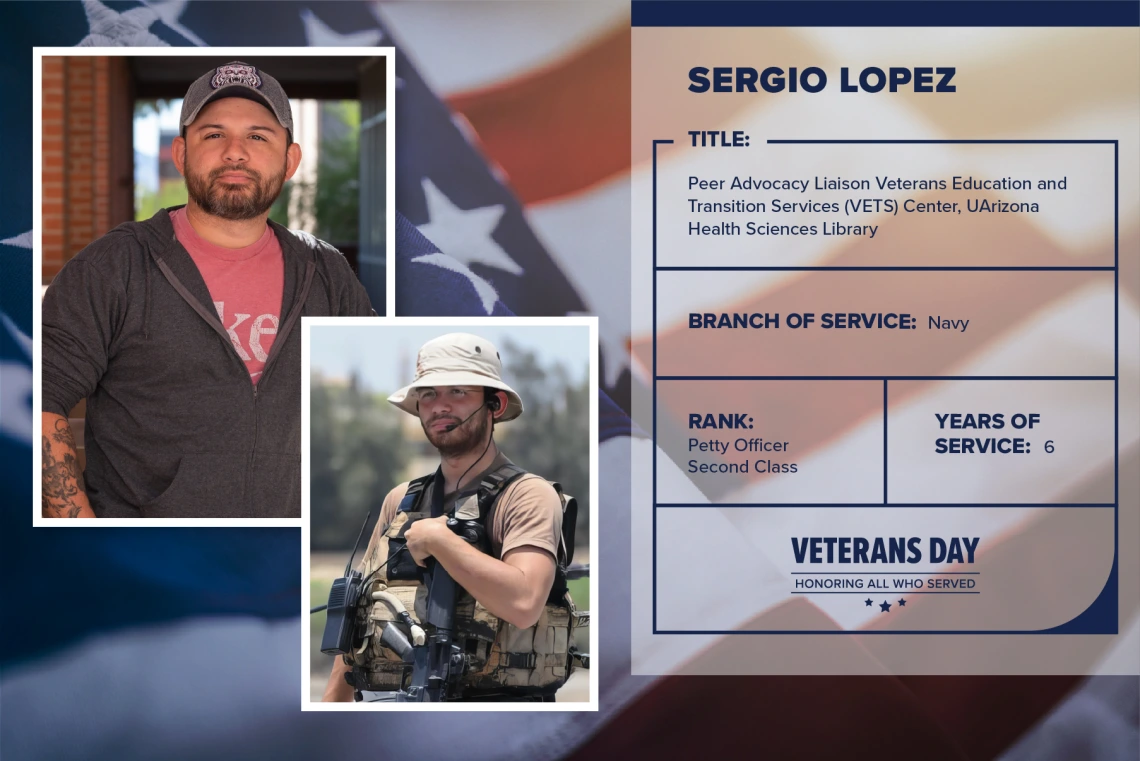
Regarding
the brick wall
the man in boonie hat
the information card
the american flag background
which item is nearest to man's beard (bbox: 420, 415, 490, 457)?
the man in boonie hat

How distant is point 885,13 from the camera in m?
3.00

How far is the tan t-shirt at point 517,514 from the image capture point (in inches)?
114

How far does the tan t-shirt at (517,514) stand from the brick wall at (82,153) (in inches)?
43.4

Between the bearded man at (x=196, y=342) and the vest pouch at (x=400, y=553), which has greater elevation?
the bearded man at (x=196, y=342)

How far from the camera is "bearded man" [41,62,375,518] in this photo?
2893mm

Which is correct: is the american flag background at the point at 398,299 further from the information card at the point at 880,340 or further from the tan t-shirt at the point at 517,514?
the tan t-shirt at the point at 517,514

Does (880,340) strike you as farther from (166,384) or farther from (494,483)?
(166,384)

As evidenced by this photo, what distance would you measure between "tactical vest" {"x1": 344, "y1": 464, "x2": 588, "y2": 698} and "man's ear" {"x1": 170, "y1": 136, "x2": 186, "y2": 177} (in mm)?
1037

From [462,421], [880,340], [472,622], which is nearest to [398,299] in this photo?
[462,421]

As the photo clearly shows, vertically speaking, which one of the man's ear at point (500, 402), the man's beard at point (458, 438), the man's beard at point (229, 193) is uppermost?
the man's beard at point (229, 193)

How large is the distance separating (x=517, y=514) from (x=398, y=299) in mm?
658

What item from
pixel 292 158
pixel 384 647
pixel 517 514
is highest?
pixel 292 158

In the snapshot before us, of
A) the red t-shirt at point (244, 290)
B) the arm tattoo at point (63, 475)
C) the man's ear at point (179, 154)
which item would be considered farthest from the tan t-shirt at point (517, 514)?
the man's ear at point (179, 154)

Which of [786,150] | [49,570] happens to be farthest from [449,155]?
[49,570]
